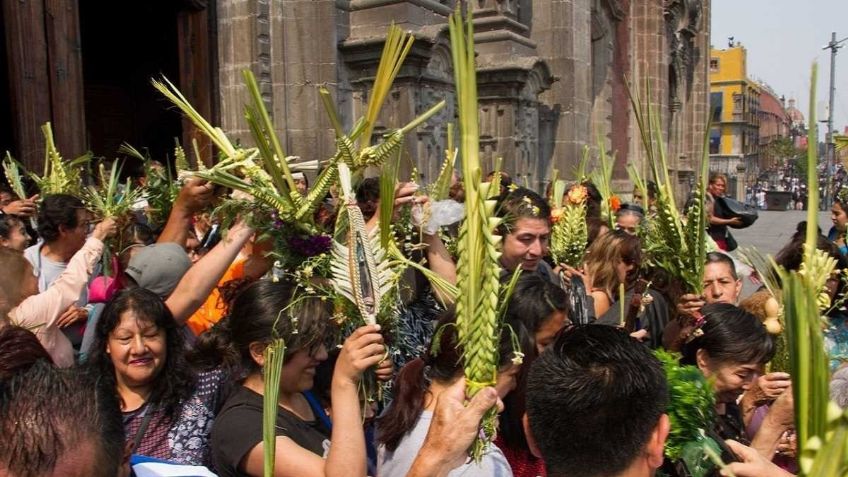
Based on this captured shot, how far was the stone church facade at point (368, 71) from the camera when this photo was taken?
8555 millimetres

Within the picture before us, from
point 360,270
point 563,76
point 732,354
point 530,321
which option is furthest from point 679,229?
point 563,76

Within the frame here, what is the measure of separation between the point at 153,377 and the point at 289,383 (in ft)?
1.86

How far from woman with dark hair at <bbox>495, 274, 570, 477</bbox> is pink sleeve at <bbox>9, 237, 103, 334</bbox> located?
182 centimetres

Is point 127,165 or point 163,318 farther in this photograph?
point 127,165

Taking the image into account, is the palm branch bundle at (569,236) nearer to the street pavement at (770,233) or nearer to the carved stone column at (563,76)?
the carved stone column at (563,76)

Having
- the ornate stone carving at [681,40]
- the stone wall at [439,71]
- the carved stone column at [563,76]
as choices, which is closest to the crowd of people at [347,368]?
the stone wall at [439,71]

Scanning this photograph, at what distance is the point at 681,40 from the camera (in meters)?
21.4

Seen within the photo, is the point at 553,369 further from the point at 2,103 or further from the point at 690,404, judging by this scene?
the point at 2,103

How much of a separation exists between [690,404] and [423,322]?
5.27 ft

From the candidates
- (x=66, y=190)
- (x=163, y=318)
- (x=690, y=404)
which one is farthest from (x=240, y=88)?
(x=690, y=404)

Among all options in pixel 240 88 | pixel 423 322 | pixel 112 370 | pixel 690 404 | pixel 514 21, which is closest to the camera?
pixel 690 404

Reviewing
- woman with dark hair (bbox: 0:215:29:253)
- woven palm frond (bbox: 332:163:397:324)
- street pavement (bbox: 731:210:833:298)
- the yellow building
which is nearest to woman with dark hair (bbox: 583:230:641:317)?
woven palm frond (bbox: 332:163:397:324)

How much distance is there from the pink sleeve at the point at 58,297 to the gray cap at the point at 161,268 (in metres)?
0.20

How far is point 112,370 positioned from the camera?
2.75 m
